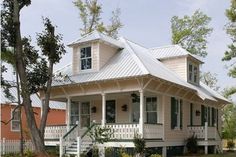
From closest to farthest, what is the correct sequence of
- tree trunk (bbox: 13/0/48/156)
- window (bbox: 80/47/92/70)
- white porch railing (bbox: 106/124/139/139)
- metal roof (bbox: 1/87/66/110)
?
white porch railing (bbox: 106/124/139/139)
tree trunk (bbox: 13/0/48/156)
window (bbox: 80/47/92/70)
metal roof (bbox: 1/87/66/110)

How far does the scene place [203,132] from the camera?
2669cm

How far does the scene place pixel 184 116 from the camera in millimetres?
27328

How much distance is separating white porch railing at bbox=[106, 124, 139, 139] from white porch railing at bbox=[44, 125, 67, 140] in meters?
4.31

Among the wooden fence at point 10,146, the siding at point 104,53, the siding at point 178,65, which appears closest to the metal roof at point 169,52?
the siding at point 178,65

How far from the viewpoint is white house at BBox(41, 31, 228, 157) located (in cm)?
2173

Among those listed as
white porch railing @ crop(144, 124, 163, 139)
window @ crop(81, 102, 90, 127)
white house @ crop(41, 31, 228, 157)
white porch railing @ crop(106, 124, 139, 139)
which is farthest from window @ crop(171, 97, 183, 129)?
window @ crop(81, 102, 90, 127)

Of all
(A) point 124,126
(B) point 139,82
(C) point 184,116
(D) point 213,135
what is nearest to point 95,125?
(A) point 124,126

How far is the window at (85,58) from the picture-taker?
25.2 metres

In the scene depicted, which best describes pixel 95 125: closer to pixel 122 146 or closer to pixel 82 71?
pixel 122 146

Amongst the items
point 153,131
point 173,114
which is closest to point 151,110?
point 173,114

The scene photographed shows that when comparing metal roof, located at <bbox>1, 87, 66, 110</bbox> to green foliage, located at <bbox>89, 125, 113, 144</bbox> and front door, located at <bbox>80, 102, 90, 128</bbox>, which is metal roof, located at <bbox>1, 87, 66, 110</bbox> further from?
green foliage, located at <bbox>89, 125, 113, 144</bbox>

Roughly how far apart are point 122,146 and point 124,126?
102cm

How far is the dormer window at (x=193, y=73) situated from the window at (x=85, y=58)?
795cm

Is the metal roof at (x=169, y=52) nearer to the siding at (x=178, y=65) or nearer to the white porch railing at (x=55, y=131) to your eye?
the siding at (x=178, y=65)
